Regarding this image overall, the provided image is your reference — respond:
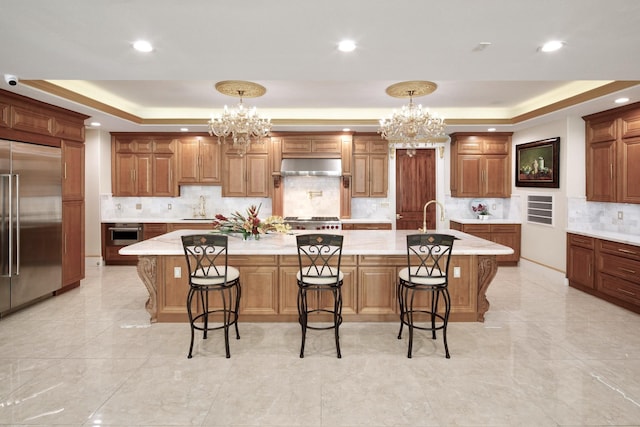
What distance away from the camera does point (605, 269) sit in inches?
193

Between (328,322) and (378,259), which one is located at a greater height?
(378,259)

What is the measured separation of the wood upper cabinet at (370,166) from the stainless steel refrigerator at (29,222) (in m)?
4.67

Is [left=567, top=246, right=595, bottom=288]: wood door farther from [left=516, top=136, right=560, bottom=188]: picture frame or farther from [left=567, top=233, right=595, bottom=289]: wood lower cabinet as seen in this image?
[left=516, top=136, right=560, bottom=188]: picture frame

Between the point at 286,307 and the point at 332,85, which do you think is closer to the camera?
the point at 286,307

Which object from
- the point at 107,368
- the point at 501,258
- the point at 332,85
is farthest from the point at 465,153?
the point at 107,368

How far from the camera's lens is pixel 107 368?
307 centimetres

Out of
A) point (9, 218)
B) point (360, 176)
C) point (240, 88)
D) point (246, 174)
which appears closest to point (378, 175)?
point (360, 176)

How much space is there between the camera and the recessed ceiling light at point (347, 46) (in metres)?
2.81

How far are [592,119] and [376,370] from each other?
4.86 meters

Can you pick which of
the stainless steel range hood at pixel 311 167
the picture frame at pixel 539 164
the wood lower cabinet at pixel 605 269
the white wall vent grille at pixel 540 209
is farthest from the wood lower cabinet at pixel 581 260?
the stainless steel range hood at pixel 311 167

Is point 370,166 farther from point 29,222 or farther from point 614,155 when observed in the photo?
point 29,222

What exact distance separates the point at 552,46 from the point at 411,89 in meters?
2.24

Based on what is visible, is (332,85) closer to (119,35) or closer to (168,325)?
(119,35)

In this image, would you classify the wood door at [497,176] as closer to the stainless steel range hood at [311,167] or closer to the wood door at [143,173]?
the stainless steel range hood at [311,167]
